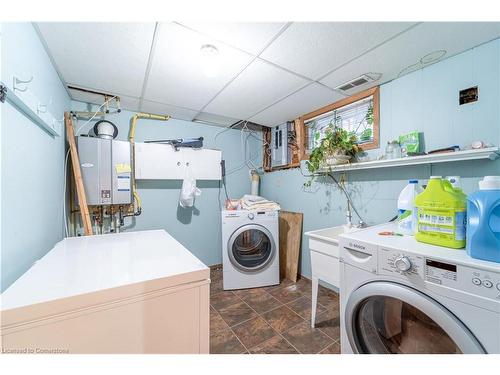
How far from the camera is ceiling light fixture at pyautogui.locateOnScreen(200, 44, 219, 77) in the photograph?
47.9 inches

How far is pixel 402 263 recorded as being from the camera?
0.84m

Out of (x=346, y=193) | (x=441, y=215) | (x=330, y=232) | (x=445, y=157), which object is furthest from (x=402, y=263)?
(x=346, y=193)

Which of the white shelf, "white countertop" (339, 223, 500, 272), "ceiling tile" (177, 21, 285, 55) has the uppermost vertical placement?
"ceiling tile" (177, 21, 285, 55)

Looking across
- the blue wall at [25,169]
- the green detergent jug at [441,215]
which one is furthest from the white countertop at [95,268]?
the green detergent jug at [441,215]

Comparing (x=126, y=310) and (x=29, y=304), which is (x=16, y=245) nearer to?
(x=29, y=304)

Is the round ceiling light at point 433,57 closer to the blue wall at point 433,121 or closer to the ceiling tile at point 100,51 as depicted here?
the blue wall at point 433,121

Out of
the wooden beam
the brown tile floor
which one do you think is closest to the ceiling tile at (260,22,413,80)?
the wooden beam

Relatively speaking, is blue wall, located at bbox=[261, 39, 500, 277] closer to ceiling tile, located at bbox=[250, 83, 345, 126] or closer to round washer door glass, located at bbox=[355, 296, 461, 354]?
ceiling tile, located at bbox=[250, 83, 345, 126]

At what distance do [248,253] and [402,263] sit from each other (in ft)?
5.86

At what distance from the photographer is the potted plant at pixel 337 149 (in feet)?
5.96

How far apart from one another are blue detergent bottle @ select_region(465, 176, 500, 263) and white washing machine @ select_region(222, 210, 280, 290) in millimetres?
1665

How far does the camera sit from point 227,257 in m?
2.19

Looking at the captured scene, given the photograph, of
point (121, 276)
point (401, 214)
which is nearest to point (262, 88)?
point (401, 214)

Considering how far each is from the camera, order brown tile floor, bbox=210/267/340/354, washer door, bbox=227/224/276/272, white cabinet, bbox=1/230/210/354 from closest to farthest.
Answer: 1. white cabinet, bbox=1/230/210/354
2. brown tile floor, bbox=210/267/340/354
3. washer door, bbox=227/224/276/272
